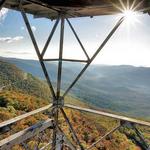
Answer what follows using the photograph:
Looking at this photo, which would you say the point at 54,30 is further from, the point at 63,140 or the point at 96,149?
the point at 96,149

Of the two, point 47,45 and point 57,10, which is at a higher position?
point 57,10

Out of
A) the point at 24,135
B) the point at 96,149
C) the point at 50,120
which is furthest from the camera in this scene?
the point at 96,149

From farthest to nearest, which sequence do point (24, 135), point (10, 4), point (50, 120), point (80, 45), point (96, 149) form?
point (96, 149), point (50, 120), point (80, 45), point (24, 135), point (10, 4)

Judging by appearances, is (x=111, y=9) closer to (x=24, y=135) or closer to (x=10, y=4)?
(x=10, y=4)

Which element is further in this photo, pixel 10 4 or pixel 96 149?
pixel 96 149

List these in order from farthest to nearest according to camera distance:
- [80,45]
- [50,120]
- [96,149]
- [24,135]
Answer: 1. [96,149]
2. [50,120]
3. [80,45]
4. [24,135]

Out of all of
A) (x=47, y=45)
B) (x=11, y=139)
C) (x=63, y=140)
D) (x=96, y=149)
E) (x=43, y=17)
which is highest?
(x=43, y=17)

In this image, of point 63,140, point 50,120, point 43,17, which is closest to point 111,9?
point 43,17

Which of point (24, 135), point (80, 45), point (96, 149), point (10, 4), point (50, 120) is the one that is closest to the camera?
point (10, 4)

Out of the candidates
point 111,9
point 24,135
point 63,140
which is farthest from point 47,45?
point 63,140
